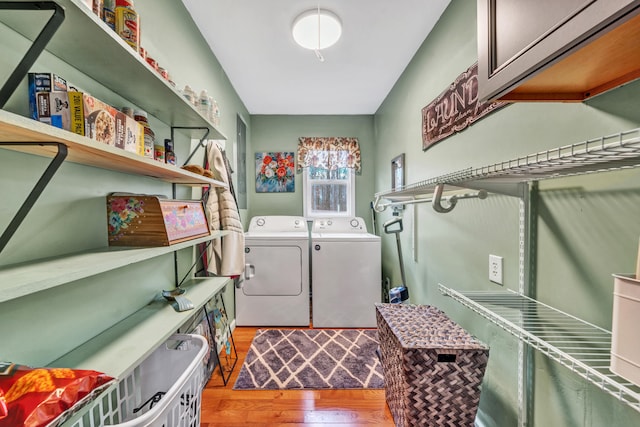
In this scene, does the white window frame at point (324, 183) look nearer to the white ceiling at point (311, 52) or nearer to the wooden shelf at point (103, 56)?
the white ceiling at point (311, 52)

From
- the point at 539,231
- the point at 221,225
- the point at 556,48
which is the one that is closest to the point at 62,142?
the point at 556,48


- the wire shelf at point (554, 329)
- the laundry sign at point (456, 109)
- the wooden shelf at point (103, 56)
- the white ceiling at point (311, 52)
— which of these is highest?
the white ceiling at point (311, 52)

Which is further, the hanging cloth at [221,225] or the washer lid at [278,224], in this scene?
the washer lid at [278,224]

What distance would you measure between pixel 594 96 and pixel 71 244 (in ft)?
5.56

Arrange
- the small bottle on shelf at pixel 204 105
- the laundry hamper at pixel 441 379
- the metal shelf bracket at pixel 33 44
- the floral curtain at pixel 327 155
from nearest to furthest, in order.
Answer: the metal shelf bracket at pixel 33 44, the laundry hamper at pixel 441 379, the small bottle on shelf at pixel 204 105, the floral curtain at pixel 327 155

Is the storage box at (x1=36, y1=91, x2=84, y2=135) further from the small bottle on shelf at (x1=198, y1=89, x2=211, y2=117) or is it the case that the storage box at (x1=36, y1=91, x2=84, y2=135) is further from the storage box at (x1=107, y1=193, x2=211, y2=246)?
the small bottle on shelf at (x1=198, y1=89, x2=211, y2=117)

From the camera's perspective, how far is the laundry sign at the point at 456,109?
1318mm

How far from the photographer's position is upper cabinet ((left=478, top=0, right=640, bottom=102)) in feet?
1.52

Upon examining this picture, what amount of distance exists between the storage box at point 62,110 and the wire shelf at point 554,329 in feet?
4.12

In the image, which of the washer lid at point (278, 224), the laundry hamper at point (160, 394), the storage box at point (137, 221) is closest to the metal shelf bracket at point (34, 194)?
the storage box at point (137, 221)

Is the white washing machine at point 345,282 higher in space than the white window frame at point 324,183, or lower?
lower

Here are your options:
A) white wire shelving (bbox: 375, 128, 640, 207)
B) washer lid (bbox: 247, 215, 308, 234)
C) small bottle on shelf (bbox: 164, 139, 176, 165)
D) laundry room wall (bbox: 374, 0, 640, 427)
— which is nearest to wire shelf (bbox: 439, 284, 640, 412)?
laundry room wall (bbox: 374, 0, 640, 427)

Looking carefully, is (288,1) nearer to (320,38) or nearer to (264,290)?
(320,38)

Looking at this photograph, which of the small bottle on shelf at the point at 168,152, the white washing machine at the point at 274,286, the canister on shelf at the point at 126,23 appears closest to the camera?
the canister on shelf at the point at 126,23
